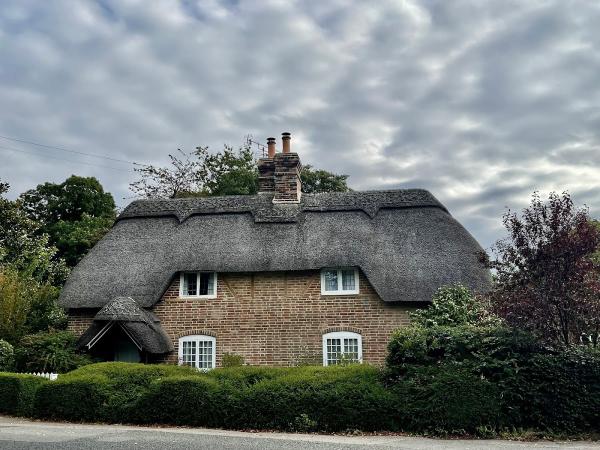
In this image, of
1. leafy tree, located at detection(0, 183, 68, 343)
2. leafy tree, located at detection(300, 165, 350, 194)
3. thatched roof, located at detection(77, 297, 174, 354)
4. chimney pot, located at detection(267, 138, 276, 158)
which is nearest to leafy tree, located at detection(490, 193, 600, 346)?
thatched roof, located at detection(77, 297, 174, 354)

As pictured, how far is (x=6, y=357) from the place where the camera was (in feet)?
57.1

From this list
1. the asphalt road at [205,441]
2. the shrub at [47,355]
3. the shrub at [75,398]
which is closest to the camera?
the asphalt road at [205,441]

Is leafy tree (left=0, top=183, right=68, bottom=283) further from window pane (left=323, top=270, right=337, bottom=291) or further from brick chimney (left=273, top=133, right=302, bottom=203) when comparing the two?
window pane (left=323, top=270, right=337, bottom=291)

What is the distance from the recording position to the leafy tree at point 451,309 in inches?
634

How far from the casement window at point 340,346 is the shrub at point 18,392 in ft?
27.7

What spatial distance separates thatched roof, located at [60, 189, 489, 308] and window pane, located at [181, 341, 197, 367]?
1854mm

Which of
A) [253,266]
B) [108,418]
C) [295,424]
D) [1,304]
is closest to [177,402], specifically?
[108,418]

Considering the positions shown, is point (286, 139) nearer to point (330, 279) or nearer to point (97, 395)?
point (330, 279)

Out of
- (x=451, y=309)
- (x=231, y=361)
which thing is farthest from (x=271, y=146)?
(x=451, y=309)

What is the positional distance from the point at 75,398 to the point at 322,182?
28.6m

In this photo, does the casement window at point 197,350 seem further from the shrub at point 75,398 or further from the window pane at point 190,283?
the shrub at point 75,398

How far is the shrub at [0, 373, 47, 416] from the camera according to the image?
13906 mm

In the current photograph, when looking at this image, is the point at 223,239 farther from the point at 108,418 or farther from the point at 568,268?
the point at 568,268

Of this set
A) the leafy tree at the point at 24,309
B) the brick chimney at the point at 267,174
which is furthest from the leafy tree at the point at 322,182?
the leafy tree at the point at 24,309
